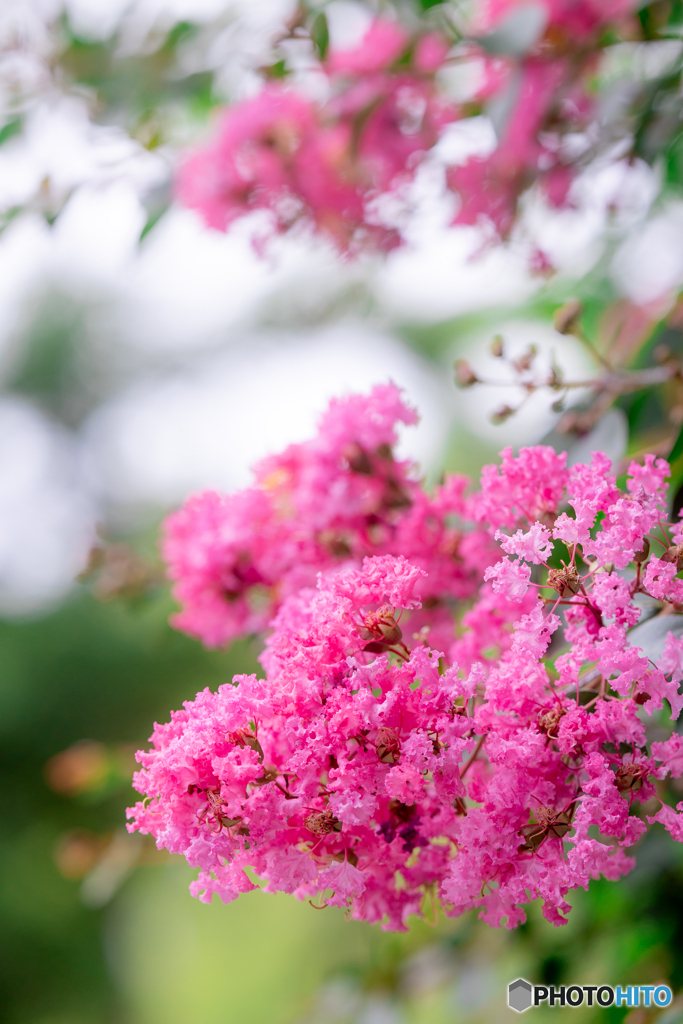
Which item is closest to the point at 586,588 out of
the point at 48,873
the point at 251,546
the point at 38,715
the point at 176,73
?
the point at 251,546

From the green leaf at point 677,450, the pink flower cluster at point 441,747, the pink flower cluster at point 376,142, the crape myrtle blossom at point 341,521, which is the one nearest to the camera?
the pink flower cluster at point 441,747

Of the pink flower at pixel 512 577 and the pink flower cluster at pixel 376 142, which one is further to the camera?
the pink flower cluster at pixel 376 142

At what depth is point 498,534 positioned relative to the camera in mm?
414

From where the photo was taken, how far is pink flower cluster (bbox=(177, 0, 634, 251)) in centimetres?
85

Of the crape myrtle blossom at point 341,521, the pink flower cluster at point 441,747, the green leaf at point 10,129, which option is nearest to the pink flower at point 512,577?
the pink flower cluster at point 441,747

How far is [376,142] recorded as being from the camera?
0.94 m

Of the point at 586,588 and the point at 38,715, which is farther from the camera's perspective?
the point at 38,715

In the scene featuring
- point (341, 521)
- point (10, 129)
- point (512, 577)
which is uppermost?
point (10, 129)

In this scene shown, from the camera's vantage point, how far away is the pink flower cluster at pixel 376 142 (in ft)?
2.79

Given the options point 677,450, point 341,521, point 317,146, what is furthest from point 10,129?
point 677,450

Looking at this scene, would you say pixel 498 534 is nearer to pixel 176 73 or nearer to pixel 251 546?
pixel 251 546

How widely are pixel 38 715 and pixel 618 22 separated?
5428 millimetres

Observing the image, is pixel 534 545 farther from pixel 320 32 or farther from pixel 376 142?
pixel 376 142

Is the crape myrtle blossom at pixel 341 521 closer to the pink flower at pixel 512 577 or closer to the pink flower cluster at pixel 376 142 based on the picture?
the pink flower at pixel 512 577
